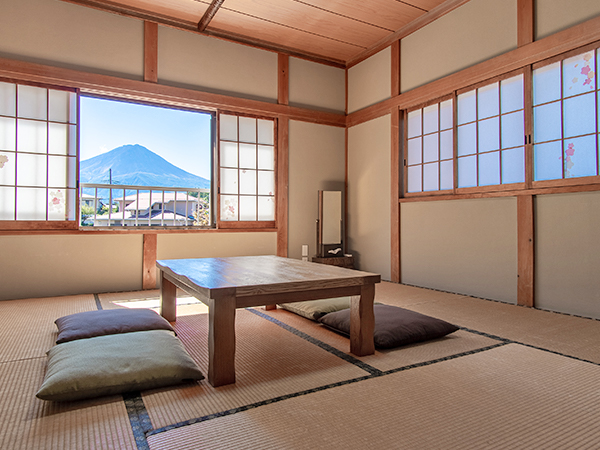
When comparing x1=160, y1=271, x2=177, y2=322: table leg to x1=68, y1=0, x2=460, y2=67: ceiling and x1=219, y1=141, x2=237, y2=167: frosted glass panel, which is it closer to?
x1=219, y1=141, x2=237, y2=167: frosted glass panel

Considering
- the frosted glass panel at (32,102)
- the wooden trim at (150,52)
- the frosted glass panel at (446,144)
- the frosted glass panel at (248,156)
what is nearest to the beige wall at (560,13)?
the frosted glass panel at (446,144)

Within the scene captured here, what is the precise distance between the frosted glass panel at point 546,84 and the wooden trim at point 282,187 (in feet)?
9.27

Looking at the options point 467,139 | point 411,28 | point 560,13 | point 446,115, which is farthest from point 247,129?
point 560,13

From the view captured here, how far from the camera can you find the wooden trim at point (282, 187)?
5.00 m

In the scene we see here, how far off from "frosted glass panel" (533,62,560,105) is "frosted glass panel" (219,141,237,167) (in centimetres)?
323

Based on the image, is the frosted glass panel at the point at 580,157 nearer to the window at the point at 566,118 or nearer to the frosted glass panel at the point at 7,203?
the window at the point at 566,118

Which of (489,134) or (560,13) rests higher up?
(560,13)

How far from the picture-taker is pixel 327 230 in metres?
5.06

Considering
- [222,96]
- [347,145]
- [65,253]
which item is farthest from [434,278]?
[65,253]

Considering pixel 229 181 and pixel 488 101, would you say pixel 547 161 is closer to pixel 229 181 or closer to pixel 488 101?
pixel 488 101

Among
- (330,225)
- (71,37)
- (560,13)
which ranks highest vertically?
(71,37)

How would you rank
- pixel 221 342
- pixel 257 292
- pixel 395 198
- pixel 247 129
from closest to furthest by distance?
pixel 221 342 < pixel 257 292 < pixel 395 198 < pixel 247 129

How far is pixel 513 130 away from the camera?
344cm

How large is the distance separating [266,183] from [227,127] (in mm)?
855
